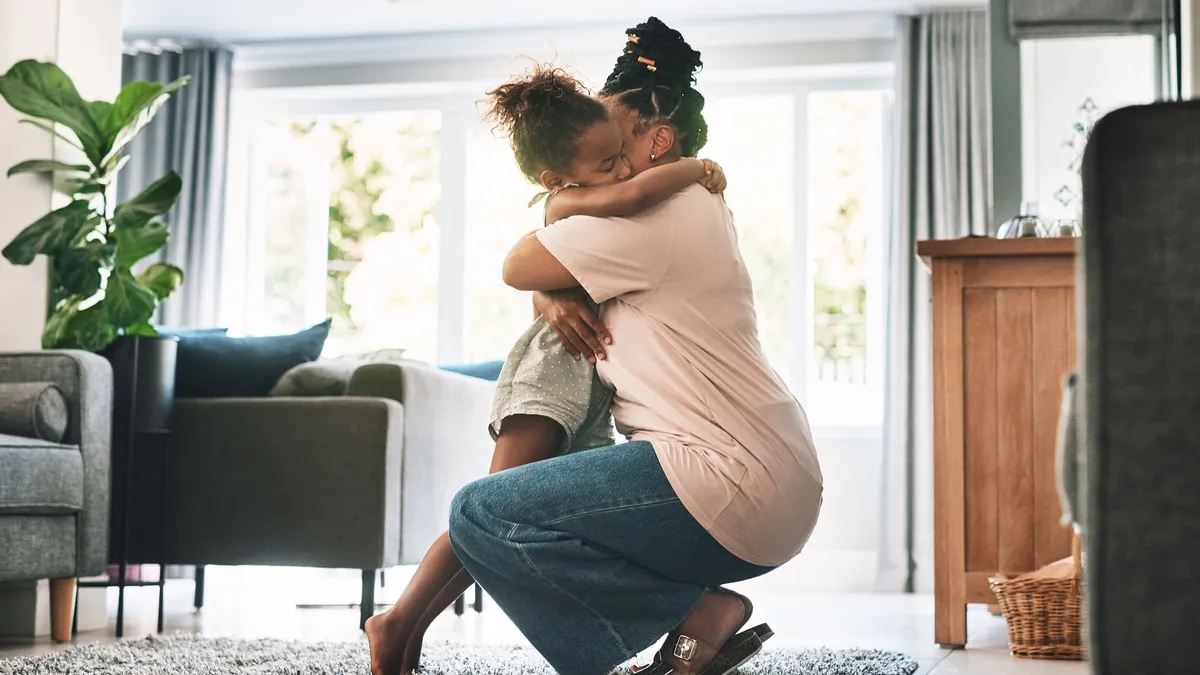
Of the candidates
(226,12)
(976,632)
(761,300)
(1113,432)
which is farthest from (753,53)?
(1113,432)

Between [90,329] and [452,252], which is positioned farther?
[452,252]

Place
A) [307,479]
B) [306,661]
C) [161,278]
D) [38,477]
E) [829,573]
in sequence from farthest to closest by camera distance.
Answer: [829,573], [161,278], [307,479], [38,477], [306,661]

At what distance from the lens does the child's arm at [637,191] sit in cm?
168

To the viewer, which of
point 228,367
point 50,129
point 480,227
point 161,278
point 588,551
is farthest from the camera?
point 480,227

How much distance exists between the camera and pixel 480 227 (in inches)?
228

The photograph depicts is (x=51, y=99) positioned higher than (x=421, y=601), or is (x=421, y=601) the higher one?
(x=51, y=99)

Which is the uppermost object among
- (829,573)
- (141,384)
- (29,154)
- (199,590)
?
(29,154)

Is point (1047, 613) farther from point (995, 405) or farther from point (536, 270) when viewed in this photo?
point (536, 270)

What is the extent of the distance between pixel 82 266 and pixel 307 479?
0.87 m

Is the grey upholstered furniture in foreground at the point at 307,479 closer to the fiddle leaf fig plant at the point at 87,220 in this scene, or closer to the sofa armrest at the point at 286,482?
the sofa armrest at the point at 286,482

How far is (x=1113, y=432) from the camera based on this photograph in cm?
71

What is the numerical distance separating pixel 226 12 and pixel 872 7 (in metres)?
2.76

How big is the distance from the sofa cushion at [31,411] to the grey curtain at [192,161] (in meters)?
2.84

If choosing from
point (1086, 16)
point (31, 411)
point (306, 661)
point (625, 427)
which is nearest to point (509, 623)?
point (306, 661)
